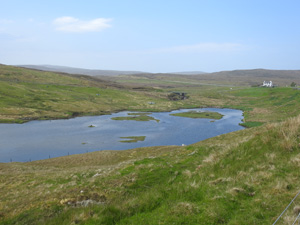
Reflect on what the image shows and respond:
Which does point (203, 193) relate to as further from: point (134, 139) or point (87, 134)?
point (87, 134)

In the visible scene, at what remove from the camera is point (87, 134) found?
258 ft

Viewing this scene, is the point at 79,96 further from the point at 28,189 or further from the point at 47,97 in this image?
the point at 28,189

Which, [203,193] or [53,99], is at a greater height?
[203,193]

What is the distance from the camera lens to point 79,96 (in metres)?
152

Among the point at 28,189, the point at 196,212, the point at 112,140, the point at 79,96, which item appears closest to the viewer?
the point at 196,212

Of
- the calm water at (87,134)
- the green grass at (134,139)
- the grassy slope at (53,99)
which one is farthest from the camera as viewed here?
the grassy slope at (53,99)

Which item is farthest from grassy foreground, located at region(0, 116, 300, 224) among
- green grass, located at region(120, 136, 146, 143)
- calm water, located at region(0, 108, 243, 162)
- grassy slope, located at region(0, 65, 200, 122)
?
grassy slope, located at region(0, 65, 200, 122)

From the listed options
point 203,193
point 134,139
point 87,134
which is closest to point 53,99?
point 87,134

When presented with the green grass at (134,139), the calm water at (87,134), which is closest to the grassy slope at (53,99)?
the calm water at (87,134)

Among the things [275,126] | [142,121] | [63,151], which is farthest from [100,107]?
[275,126]

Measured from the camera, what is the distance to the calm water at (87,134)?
62219 millimetres

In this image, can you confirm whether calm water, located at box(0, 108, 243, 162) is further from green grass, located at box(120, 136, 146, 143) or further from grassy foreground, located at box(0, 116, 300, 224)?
grassy foreground, located at box(0, 116, 300, 224)

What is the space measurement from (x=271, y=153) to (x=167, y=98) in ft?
551

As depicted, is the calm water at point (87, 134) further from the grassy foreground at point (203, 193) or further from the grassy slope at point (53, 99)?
the grassy foreground at point (203, 193)
